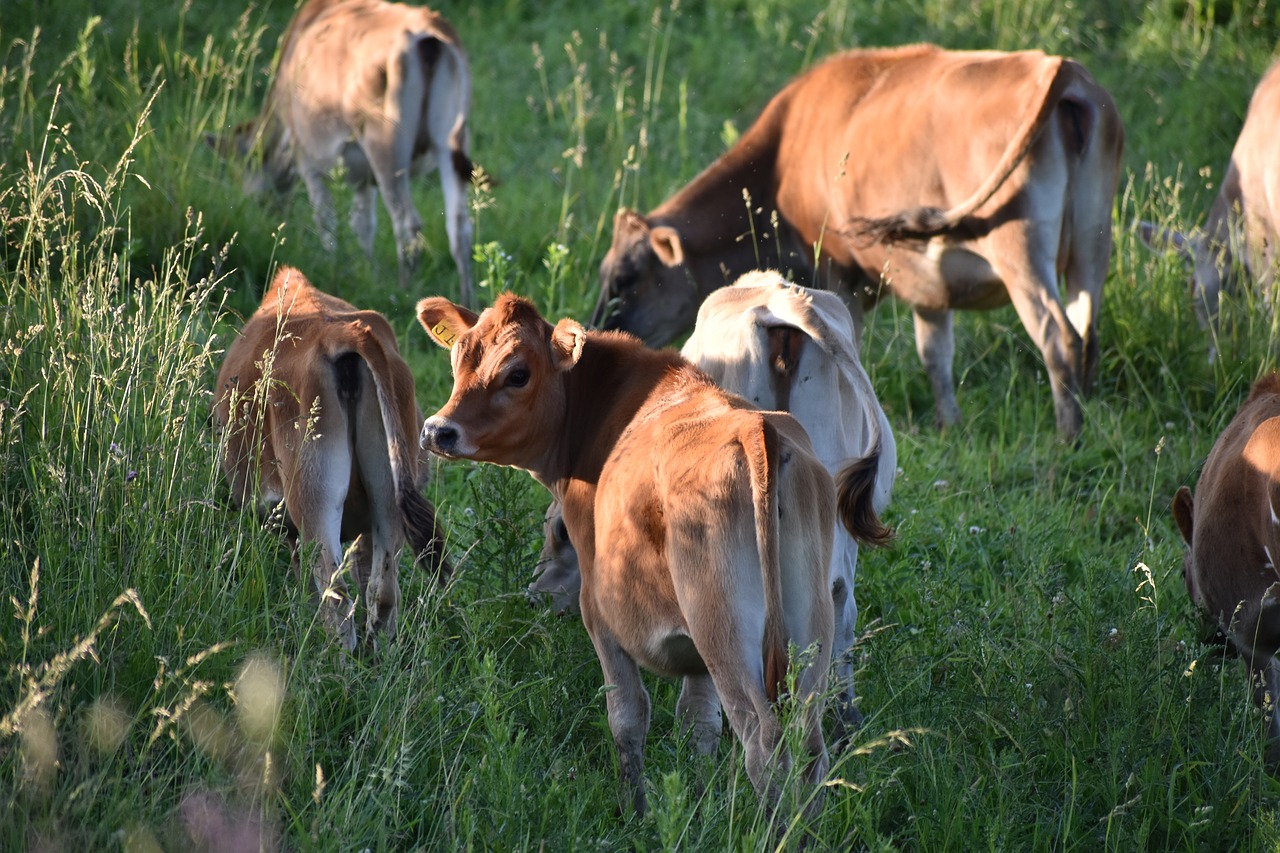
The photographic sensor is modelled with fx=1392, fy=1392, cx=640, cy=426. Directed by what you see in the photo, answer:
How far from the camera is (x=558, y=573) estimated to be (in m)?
4.88

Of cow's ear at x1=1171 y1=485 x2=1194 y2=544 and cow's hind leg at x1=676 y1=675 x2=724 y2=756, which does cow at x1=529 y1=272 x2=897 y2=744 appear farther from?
cow's ear at x1=1171 y1=485 x2=1194 y2=544

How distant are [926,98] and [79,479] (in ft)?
16.1

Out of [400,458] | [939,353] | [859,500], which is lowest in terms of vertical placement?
[939,353]

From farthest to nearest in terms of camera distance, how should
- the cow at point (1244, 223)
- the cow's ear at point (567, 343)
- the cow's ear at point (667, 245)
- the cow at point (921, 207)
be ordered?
the cow at point (1244, 223) → the cow's ear at point (667, 245) → the cow at point (921, 207) → the cow's ear at point (567, 343)

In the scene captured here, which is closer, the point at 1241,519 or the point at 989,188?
the point at 1241,519

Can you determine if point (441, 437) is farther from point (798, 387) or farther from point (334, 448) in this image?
point (798, 387)

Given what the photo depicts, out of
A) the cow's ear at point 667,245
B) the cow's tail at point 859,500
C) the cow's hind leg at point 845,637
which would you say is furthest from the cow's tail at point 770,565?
the cow's ear at point 667,245

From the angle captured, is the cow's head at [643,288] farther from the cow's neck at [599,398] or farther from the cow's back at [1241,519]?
the cow's back at [1241,519]

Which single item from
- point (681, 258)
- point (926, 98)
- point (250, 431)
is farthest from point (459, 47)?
point (250, 431)

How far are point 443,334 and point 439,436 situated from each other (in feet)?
2.75

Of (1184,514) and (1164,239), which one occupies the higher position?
(1184,514)

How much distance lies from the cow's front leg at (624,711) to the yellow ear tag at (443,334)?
1.41 metres

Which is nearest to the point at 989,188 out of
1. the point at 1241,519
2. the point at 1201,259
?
the point at 1201,259

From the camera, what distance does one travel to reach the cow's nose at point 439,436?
13.9 feet
